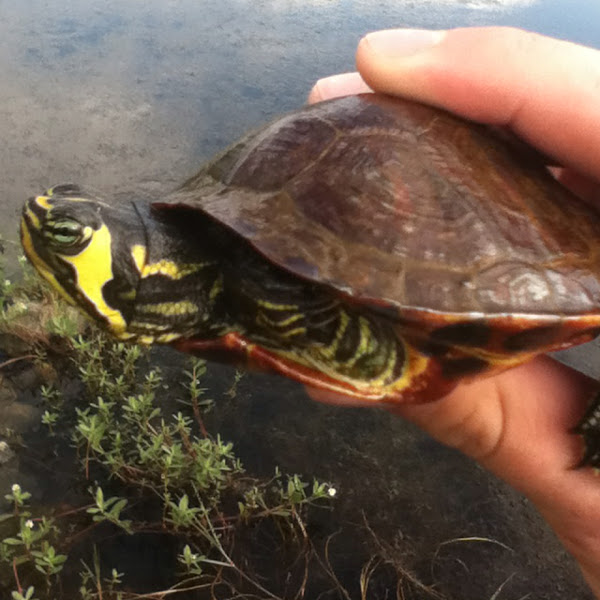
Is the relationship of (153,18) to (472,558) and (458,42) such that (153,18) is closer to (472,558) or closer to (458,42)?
(458,42)

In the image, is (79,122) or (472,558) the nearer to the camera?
(472,558)

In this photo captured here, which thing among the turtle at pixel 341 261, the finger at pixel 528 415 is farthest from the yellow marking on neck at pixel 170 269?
the finger at pixel 528 415

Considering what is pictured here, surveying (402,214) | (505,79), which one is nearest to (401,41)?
(505,79)

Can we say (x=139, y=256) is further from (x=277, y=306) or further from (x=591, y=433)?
(x=591, y=433)

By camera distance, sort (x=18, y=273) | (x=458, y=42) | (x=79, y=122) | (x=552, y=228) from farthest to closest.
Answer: (x=79, y=122), (x=18, y=273), (x=458, y=42), (x=552, y=228)

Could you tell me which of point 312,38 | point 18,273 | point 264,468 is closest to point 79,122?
point 18,273

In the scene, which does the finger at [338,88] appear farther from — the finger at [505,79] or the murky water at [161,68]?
the murky water at [161,68]
